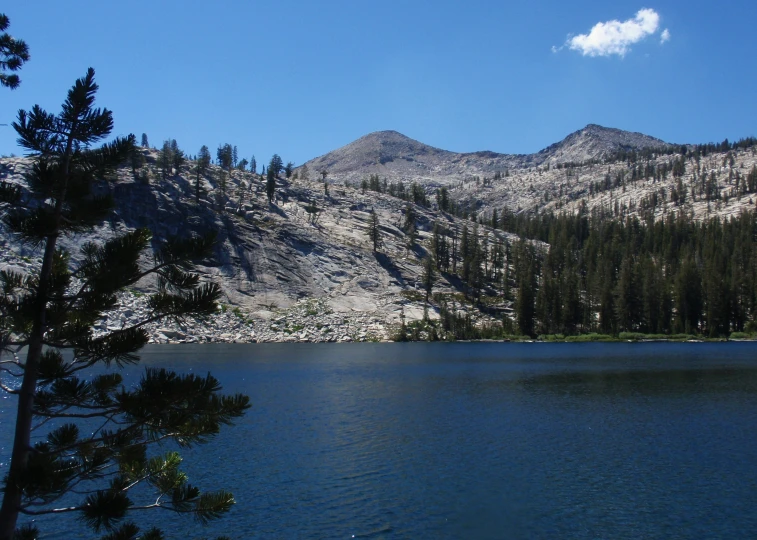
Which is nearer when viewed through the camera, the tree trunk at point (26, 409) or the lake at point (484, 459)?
the tree trunk at point (26, 409)

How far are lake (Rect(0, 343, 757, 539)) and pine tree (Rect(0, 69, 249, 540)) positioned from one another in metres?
14.2

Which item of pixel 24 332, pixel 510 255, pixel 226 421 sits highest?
pixel 510 255

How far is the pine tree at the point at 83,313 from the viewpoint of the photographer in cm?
888

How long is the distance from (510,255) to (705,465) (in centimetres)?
16051

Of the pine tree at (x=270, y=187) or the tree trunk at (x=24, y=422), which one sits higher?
the pine tree at (x=270, y=187)

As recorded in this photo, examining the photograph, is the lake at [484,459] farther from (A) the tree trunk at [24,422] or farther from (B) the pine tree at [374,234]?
(B) the pine tree at [374,234]

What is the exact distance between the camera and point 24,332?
28.7 ft

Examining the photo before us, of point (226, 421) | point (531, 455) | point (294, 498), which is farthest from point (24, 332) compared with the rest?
point (531, 455)

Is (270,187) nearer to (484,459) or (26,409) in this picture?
(484,459)

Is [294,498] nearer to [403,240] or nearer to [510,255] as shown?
[403,240]

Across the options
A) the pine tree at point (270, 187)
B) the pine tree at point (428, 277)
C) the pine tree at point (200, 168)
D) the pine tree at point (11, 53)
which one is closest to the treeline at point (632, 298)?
the pine tree at point (428, 277)

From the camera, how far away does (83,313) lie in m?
9.27

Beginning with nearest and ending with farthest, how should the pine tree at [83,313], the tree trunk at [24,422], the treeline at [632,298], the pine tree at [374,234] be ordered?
the tree trunk at [24,422], the pine tree at [83,313], the treeline at [632,298], the pine tree at [374,234]

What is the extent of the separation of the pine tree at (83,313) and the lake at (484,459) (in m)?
14.2
